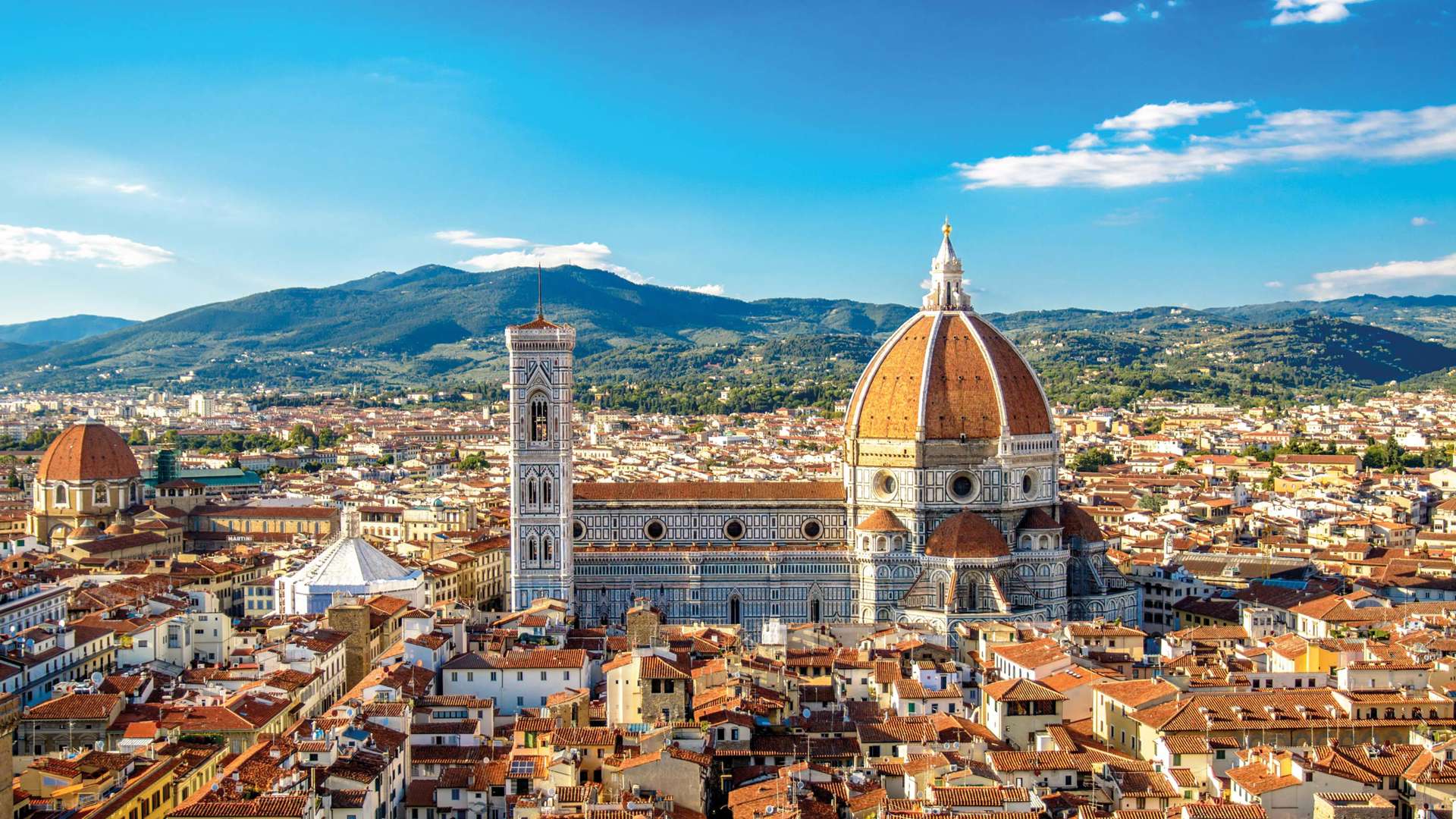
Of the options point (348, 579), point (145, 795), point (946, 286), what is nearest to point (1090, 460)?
point (946, 286)

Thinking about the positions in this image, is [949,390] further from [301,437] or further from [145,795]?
[301,437]

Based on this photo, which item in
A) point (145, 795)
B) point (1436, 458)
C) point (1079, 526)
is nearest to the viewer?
point (145, 795)

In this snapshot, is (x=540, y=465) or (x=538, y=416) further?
(x=538, y=416)

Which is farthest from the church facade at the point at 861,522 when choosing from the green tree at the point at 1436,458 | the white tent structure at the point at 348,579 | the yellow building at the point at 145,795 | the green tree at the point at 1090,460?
the green tree at the point at 1436,458

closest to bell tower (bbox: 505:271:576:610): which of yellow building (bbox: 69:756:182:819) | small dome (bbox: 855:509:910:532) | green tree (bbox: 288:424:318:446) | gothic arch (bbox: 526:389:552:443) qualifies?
A: gothic arch (bbox: 526:389:552:443)

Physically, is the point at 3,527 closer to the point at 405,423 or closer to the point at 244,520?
the point at 244,520

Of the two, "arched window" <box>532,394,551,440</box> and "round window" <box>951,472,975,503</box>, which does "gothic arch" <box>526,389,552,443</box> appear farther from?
"round window" <box>951,472,975,503</box>

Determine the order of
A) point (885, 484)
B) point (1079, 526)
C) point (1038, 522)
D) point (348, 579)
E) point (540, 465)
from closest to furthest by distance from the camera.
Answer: point (348, 579) → point (1038, 522) → point (540, 465) → point (1079, 526) → point (885, 484)
